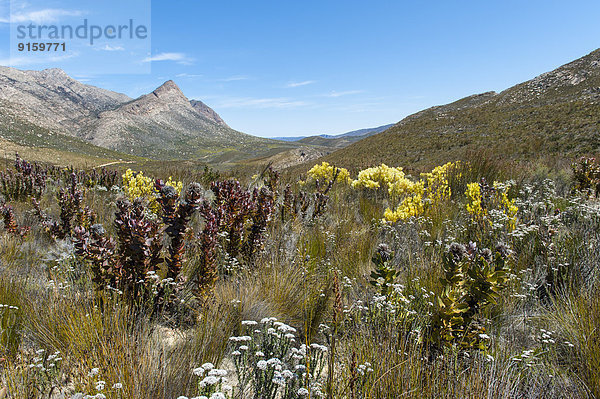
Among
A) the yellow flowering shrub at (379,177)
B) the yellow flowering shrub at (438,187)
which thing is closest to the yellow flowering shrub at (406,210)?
the yellow flowering shrub at (438,187)

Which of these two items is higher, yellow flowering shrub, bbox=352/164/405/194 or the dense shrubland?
yellow flowering shrub, bbox=352/164/405/194

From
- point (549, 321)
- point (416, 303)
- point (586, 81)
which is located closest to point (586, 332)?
point (549, 321)

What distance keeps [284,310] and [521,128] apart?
31.7 meters

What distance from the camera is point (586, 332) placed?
2.00 metres

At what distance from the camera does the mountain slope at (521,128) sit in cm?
1925

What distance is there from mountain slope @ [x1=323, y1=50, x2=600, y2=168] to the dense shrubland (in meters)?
8.70

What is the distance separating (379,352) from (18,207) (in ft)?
22.3

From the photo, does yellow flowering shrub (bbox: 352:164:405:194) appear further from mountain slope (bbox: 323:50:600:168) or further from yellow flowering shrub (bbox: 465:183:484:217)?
mountain slope (bbox: 323:50:600:168)

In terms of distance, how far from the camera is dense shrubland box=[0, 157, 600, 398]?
162 cm

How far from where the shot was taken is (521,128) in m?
26.8

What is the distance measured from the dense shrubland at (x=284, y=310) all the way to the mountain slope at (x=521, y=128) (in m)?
8.70

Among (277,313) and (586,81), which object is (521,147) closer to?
(277,313)

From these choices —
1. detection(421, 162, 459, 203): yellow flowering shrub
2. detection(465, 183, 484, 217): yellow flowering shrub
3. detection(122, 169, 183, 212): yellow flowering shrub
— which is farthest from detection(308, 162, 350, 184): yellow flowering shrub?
detection(465, 183, 484, 217): yellow flowering shrub

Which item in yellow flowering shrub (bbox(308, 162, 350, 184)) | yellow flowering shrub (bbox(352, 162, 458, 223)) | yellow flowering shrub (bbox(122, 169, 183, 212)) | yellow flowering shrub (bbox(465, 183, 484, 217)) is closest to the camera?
yellow flowering shrub (bbox(465, 183, 484, 217))
